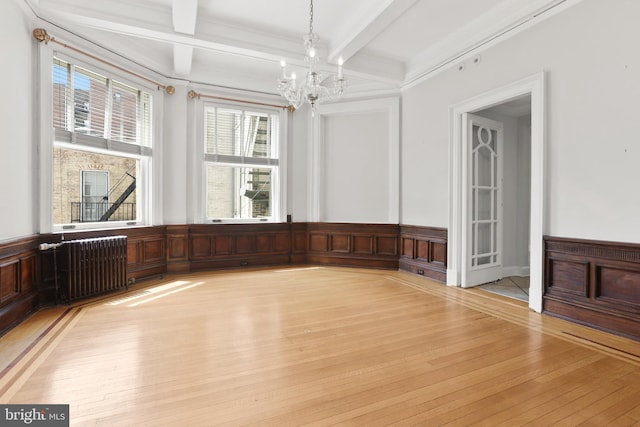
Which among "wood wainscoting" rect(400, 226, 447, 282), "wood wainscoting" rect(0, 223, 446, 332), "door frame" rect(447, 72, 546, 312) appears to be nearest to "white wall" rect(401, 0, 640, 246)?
"door frame" rect(447, 72, 546, 312)

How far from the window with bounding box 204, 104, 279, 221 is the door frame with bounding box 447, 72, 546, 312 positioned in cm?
317

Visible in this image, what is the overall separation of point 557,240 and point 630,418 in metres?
1.99

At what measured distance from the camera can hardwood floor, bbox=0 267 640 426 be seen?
72.9 inches

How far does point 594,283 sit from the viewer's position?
3113 mm

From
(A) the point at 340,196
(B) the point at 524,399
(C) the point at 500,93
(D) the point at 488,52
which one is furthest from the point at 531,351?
(A) the point at 340,196

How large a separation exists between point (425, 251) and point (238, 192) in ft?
11.4

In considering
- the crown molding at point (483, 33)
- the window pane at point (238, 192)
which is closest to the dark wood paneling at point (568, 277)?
the crown molding at point (483, 33)

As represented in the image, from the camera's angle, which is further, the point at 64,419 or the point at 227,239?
the point at 227,239

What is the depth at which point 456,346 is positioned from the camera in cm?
272

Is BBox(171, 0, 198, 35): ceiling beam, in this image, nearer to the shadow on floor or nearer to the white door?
the white door

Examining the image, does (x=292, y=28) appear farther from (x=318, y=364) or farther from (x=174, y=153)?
(x=318, y=364)

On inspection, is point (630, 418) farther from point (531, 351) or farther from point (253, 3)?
point (253, 3)

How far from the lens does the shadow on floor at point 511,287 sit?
4311 mm

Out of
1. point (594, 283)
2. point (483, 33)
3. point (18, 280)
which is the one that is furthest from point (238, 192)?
point (594, 283)
